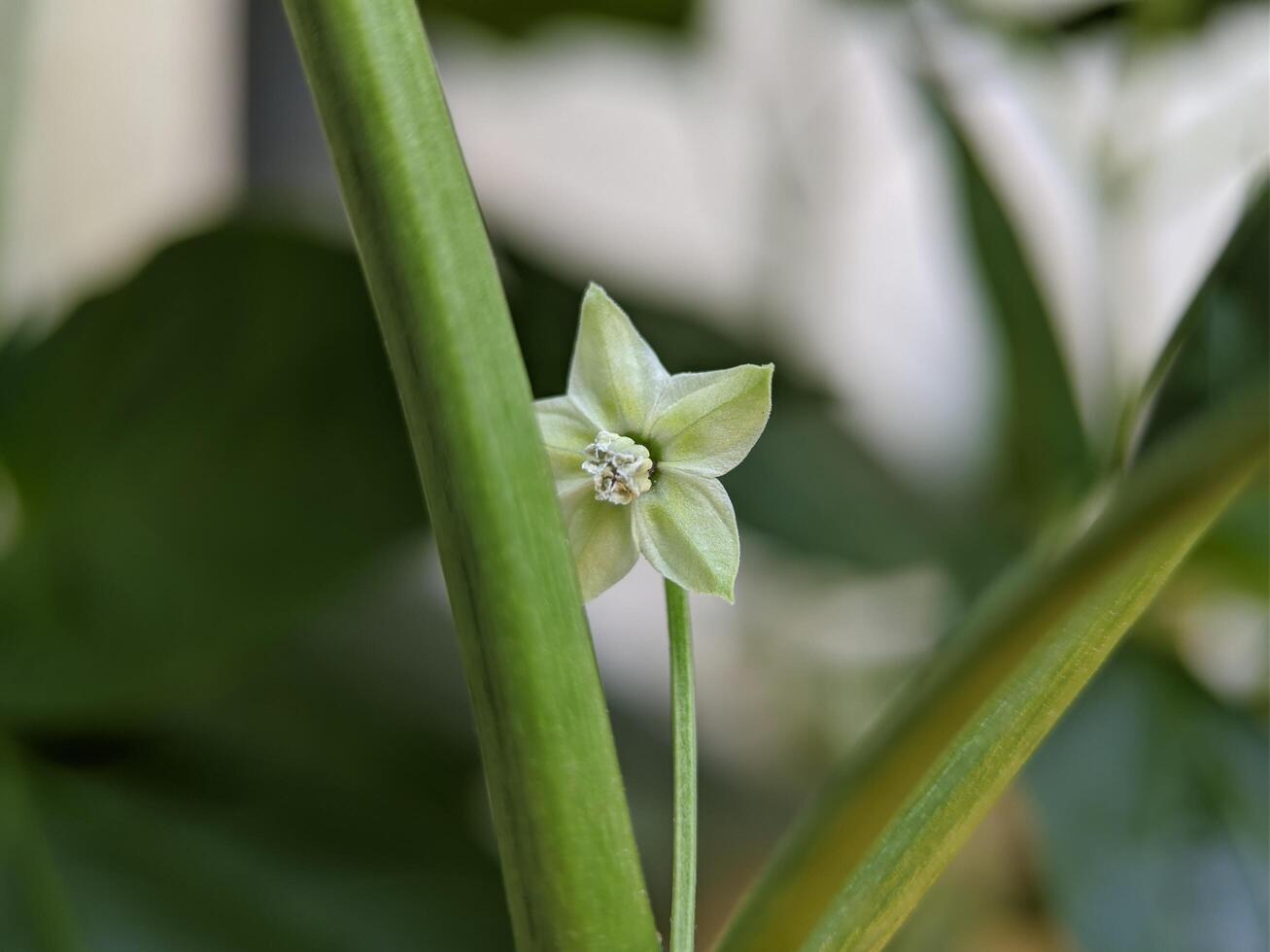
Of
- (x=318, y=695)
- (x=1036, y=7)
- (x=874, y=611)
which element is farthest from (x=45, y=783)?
(x=1036, y=7)

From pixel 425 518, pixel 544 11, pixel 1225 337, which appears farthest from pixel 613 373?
pixel 544 11

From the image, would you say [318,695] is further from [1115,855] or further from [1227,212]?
[1227,212]

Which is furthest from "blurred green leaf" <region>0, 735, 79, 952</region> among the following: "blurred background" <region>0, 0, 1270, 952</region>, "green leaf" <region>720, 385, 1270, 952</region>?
"green leaf" <region>720, 385, 1270, 952</region>

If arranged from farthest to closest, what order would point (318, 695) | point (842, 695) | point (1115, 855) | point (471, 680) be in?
point (842, 695)
point (318, 695)
point (1115, 855)
point (471, 680)

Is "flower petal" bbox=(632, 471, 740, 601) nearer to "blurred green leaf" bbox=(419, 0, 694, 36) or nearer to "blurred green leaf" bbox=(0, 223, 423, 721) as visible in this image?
"blurred green leaf" bbox=(0, 223, 423, 721)

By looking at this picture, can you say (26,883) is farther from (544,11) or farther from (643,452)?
(544,11)
